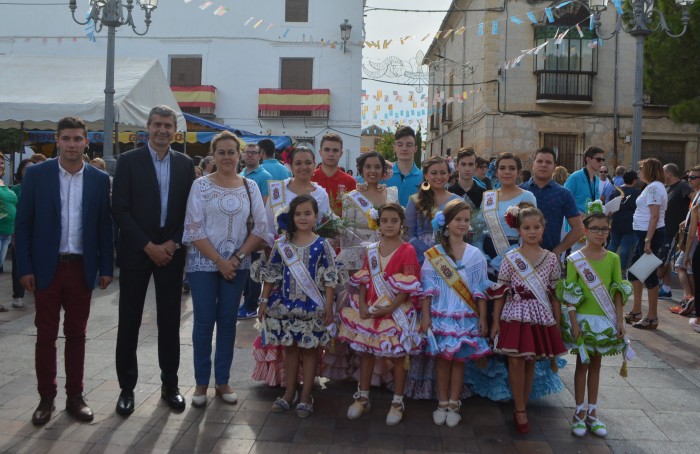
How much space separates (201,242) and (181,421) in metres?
1.12

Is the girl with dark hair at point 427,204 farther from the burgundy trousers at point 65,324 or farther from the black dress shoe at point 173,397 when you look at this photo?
the burgundy trousers at point 65,324

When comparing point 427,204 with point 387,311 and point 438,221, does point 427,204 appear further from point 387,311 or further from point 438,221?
point 387,311

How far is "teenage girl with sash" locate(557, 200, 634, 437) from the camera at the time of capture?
394 cm

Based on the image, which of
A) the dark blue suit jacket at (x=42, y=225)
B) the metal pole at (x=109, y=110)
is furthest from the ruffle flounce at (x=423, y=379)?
the metal pole at (x=109, y=110)

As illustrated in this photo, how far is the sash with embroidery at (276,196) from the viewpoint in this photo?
4776 millimetres

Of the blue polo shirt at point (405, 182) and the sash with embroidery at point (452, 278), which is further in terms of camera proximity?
the blue polo shirt at point (405, 182)

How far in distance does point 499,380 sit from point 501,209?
1.18 m

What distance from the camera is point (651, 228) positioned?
23.8 ft

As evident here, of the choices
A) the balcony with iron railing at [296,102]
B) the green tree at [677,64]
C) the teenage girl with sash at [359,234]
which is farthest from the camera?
the balcony with iron railing at [296,102]

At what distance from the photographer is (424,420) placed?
412 cm

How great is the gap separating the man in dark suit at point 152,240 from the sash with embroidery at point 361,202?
3.79ft

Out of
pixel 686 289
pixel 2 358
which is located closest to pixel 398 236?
pixel 2 358

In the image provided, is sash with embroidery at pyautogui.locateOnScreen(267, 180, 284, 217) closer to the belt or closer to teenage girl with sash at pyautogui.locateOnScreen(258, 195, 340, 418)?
teenage girl with sash at pyautogui.locateOnScreen(258, 195, 340, 418)

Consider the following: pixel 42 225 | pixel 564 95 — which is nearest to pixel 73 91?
pixel 42 225
